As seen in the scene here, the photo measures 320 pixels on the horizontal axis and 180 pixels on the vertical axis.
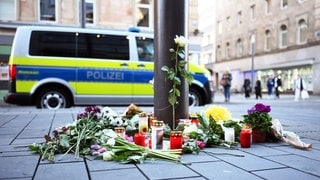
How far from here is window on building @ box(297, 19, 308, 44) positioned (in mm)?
29281

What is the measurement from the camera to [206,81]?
32.6 feet

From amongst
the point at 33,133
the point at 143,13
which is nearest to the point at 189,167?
the point at 33,133

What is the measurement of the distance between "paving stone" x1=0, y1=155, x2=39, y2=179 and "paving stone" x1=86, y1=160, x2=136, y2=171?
462 millimetres

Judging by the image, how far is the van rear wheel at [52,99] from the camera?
8.74 metres

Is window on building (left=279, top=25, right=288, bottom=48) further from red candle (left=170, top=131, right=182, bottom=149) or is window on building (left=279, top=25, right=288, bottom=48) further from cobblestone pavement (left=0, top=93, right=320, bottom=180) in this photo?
red candle (left=170, top=131, right=182, bottom=149)

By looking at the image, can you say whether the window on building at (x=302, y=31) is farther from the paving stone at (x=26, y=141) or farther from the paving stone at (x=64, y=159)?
the paving stone at (x=64, y=159)

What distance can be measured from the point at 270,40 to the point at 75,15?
2242cm

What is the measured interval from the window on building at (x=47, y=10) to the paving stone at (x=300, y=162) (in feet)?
59.8

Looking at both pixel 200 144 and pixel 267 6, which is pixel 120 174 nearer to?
pixel 200 144

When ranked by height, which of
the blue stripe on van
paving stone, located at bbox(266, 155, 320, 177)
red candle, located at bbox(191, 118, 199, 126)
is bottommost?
paving stone, located at bbox(266, 155, 320, 177)

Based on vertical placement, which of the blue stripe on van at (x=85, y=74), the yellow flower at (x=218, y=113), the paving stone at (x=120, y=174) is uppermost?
the blue stripe on van at (x=85, y=74)

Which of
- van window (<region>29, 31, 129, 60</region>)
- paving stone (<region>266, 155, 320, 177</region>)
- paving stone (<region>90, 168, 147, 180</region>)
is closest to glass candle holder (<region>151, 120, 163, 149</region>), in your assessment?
paving stone (<region>90, 168, 147, 180</region>)

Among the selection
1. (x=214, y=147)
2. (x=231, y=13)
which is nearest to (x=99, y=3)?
(x=214, y=147)

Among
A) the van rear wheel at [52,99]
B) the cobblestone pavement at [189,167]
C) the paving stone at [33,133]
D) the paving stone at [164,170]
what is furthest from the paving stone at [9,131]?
the van rear wheel at [52,99]
